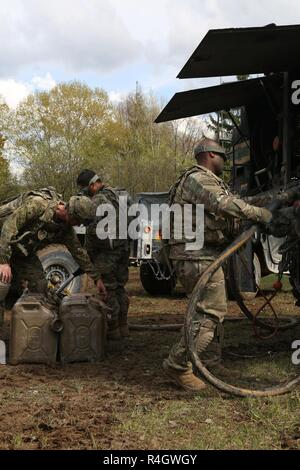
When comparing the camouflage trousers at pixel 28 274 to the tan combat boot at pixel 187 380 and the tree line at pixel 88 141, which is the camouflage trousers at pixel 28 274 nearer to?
the tan combat boot at pixel 187 380

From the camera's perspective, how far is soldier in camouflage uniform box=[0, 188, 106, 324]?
18.1 ft

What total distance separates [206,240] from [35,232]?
1854 mm

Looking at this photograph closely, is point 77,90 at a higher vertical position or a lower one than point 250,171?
higher

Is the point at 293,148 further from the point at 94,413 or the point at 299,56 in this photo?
the point at 94,413

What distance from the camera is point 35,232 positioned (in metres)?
5.86

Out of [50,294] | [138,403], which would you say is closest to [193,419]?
[138,403]

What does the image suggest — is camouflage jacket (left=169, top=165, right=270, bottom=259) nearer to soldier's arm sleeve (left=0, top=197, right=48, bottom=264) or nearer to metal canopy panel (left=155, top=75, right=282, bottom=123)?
soldier's arm sleeve (left=0, top=197, right=48, bottom=264)

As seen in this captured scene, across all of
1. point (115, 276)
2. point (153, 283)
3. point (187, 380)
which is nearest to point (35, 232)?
point (115, 276)

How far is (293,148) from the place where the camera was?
622 centimetres

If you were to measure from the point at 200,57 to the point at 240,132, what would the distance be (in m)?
2.43

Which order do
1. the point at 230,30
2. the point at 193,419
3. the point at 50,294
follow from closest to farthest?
the point at 193,419 → the point at 230,30 → the point at 50,294

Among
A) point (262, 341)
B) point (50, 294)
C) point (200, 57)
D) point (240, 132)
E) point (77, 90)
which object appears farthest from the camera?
point (77, 90)

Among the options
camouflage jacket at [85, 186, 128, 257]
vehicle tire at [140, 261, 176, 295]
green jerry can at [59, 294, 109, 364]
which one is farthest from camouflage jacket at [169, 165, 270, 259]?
vehicle tire at [140, 261, 176, 295]

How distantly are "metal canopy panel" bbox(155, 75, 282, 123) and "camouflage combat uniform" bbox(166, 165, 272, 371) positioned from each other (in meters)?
1.97
